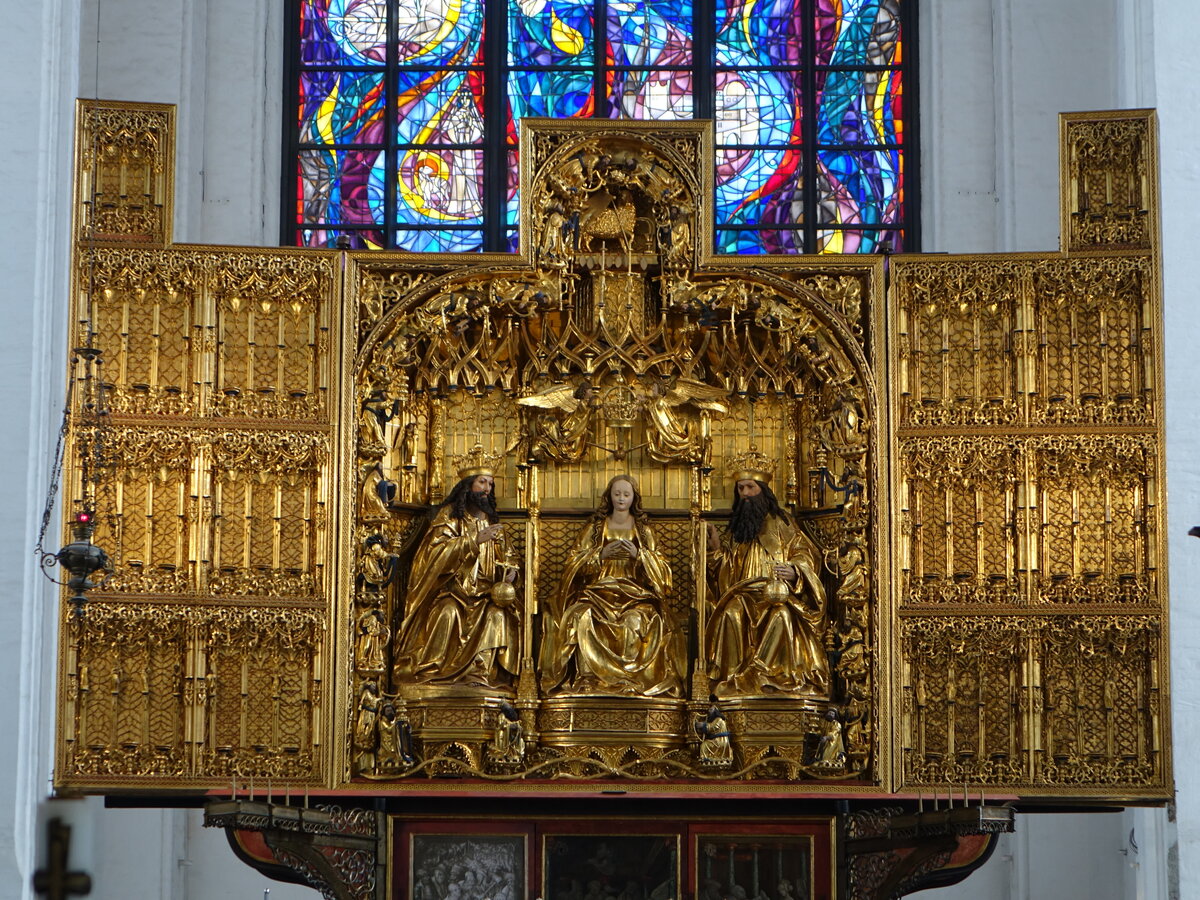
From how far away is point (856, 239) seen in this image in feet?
58.4

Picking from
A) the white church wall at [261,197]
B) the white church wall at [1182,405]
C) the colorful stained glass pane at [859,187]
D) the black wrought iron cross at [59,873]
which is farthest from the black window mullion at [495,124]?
the black wrought iron cross at [59,873]

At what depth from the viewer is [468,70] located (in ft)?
59.5

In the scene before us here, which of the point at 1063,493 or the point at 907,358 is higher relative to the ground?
the point at 907,358

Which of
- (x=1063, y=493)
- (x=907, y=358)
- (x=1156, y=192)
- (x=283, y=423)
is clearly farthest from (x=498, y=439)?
(x=1156, y=192)

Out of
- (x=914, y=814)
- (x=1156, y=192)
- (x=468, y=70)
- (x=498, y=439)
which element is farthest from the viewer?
(x=468, y=70)

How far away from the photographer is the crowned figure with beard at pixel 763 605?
13930 mm

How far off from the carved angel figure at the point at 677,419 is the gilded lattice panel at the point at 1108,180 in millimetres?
2885

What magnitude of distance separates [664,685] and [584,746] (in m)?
0.77

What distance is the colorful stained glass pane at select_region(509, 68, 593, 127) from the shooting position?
711 inches

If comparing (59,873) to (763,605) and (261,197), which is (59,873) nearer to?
(763,605)

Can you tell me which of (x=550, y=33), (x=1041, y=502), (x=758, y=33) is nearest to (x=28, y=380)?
(x=550, y=33)

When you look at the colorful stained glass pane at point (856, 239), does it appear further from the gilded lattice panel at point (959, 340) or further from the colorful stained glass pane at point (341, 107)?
the colorful stained glass pane at point (341, 107)

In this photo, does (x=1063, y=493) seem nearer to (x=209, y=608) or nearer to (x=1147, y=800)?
(x=1147, y=800)

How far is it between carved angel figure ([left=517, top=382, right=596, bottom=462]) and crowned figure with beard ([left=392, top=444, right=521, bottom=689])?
0.79 meters
